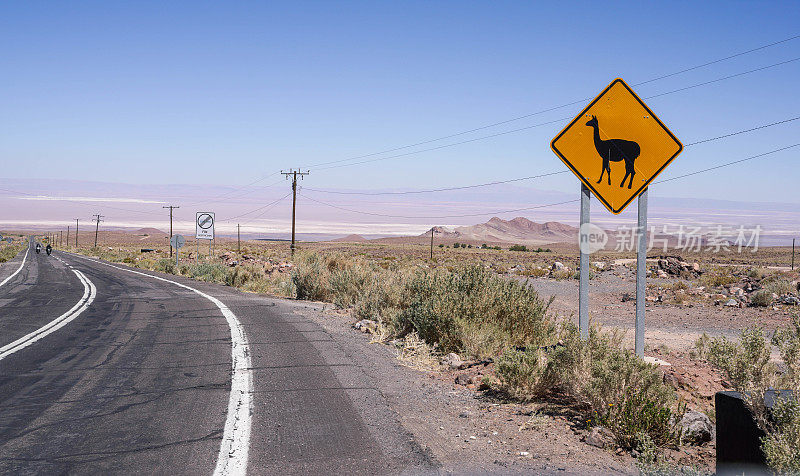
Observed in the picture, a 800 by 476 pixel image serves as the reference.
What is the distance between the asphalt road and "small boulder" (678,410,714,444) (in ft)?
8.30

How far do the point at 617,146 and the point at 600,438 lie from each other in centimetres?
335

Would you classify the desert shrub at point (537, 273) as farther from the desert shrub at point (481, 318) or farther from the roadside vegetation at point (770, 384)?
the roadside vegetation at point (770, 384)

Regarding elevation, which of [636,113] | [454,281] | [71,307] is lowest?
[71,307]

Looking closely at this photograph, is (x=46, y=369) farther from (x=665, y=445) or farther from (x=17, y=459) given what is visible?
(x=665, y=445)

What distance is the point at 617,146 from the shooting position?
22.5 ft

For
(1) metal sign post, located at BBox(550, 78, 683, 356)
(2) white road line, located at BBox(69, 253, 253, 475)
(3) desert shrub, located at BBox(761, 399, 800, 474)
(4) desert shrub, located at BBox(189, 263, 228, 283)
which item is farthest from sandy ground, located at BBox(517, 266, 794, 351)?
(4) desert shrub, located at BBox(189, 263, 228, 283)

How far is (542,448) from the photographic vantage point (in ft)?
16.9

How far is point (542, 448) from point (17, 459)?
434 cm

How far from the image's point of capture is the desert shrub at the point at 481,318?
931cm

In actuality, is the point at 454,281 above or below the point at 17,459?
above

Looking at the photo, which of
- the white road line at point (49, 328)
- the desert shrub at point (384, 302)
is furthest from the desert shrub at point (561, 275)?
the white road line at point (49, 328)

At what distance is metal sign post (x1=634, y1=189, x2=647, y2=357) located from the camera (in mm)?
6613

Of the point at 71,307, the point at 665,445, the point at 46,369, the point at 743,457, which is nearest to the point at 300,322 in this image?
the point at 46,369

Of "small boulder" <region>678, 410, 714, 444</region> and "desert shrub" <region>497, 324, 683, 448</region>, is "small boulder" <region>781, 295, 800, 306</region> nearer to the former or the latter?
"desert shrub" <region>497, 324, 683, 448</region>
